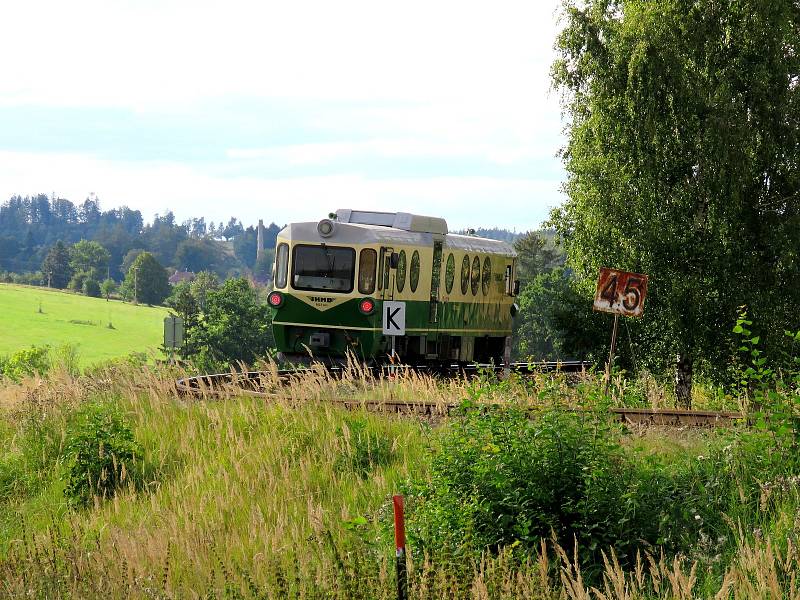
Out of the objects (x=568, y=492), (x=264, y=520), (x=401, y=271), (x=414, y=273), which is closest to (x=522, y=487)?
(x=568, y=492)

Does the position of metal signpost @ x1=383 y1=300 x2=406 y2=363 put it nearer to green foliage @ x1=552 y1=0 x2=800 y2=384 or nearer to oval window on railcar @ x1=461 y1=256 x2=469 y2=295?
oval window on railcar @ x1=461 y1=256 x2=469 y2=295

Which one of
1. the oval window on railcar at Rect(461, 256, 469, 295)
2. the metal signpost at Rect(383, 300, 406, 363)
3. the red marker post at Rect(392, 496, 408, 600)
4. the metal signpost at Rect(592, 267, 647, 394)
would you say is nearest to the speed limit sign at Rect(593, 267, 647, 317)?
the metal signpost at Rect(592, 267, 647, 394)

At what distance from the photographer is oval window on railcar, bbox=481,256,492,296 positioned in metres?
26.3

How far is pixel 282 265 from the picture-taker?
2270 centimetres

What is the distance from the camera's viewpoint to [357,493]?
32.0 feet

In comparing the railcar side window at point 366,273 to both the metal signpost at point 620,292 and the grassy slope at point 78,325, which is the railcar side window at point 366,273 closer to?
the metal signpost at point 620,292

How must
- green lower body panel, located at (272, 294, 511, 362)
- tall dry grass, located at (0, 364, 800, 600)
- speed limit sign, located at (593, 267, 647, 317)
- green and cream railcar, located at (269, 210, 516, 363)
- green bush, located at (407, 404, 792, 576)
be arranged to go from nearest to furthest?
tall dry grass, located at (0, 364, 800, 600) < green bush, located at (407, 404, 792, 576) < speed limit sign, located at (593, 267, 647, 317) < green and cream railcar, located at (269, 210, 516, 363) < green lower body panel, located at (272, 294, 511, 362)

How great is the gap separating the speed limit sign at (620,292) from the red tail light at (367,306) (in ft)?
23.8

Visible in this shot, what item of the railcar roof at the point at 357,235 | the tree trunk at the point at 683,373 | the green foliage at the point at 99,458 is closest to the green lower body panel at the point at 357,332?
the railcar roof at the point at 357,235

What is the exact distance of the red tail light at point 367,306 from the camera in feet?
71.4

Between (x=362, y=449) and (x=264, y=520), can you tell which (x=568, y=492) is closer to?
(x=264, y=520)

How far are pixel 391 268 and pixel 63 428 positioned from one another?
10017 mm

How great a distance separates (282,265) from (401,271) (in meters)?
2.36

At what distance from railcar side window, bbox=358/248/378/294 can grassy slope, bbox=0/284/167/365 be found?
9668cm
